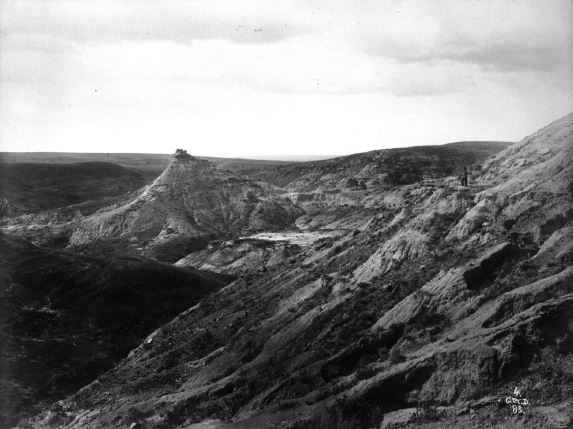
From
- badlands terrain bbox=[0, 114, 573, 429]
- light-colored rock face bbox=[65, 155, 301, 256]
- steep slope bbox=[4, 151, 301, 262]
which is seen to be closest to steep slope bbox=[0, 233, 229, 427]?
badlands terrain bbox=[0, 114, 573, 429]

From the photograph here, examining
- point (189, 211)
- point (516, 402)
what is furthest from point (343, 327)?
point (189, 211)

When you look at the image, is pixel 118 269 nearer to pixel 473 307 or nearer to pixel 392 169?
pixel 473 307

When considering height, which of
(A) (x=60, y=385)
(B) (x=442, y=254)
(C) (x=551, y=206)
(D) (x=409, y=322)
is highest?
(C) (x=551, y=206)

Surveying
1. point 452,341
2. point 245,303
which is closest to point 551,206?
point 452,341

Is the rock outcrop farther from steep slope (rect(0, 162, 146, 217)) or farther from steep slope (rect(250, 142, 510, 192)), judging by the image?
steep slope (rect(0, 162, 146, 217))

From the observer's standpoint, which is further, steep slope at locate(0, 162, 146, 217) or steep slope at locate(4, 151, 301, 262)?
steep slope at locate(0, 162, 146, 217)
